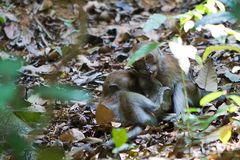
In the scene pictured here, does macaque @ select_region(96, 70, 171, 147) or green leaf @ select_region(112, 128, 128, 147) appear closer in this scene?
green leaf @ select_region(112, 128, 128, 147)

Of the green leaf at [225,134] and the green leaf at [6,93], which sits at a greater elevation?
the green leaf at [6,93]

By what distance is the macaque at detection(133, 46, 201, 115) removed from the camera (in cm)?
518

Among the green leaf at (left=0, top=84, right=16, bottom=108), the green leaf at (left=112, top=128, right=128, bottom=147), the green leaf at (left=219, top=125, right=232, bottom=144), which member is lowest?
the green leaf at (left=219, top=125, right=232, bottom=144)

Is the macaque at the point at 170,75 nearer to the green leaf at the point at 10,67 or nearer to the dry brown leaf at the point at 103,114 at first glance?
the dry brown leaf at the point at 103,114

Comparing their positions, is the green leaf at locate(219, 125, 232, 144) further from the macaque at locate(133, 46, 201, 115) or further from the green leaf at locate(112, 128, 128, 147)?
the macaque at locate(133, 46, 201, 115)

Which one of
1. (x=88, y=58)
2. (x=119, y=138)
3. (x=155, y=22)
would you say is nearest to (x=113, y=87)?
(x=155, y=22)

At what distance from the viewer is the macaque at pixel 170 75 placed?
17.0 ft

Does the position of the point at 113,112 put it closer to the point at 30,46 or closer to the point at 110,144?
the point at 110,144

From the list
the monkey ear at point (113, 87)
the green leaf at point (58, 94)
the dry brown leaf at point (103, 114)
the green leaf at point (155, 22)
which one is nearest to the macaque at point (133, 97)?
the monkey ear at point (113, 87)

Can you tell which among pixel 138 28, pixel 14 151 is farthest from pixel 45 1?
pixel 14 151

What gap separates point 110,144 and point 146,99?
2.93 feet

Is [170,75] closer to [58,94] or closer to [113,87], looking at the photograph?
[113,87]

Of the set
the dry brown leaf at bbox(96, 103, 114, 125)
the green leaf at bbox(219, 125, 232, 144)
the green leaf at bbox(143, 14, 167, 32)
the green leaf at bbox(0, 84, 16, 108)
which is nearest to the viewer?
the green leaf at bbox(0, 84, 16, 108)

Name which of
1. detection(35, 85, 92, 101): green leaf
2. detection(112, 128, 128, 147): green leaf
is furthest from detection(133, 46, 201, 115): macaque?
detection(35, 85, 92, 101): green leaf
